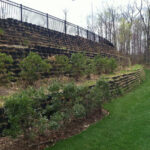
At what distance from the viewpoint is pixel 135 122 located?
3.91m

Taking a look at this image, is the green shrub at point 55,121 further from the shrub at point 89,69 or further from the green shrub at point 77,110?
the shrub at point 89,69

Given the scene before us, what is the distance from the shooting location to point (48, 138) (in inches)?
118

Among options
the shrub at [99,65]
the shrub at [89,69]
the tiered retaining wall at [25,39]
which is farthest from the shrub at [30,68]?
the shrub at [99,65]

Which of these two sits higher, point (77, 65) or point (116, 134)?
point (77, 65)

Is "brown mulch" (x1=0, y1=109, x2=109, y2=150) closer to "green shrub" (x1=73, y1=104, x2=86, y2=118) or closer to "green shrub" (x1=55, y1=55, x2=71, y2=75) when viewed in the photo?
"green shrub" (x1=73, y1=104, x2=86, y2=118)

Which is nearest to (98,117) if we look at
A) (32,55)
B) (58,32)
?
(32,55)

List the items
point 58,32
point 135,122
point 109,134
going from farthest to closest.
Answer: point 58,32 → point 135,122 → point 109,134

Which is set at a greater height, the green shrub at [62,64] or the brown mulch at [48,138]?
the green shrub at [62,64]

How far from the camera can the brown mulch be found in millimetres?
2631

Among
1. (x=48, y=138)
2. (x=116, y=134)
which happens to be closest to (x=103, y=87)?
(x=116, y=134)

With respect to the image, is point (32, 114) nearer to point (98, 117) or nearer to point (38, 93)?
point (38, 93)

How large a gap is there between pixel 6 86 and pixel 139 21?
27356 millimetres

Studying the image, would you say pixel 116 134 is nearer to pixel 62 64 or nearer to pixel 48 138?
pixel 48 138

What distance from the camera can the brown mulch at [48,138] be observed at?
2.63 m
